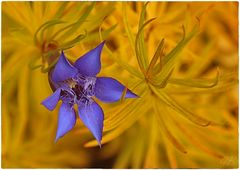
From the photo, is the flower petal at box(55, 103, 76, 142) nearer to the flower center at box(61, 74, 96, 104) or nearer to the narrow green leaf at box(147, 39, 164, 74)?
the flower center at box(61, 74, 96, 104)

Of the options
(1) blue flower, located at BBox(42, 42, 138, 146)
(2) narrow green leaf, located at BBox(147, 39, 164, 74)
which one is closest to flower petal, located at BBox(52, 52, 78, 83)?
(1) blue flower, located at BBox(42, 42, 138, 146)

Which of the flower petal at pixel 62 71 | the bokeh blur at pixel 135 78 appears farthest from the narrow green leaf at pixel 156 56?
the flower petal at pixel 62 71

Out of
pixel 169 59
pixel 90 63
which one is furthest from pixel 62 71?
pixel 169 59

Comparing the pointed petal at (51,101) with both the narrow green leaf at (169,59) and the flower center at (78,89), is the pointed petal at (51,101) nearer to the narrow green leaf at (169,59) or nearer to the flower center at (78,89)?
the flower center at (78,89)

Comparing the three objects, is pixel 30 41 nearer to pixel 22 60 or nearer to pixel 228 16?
pixel 22 60

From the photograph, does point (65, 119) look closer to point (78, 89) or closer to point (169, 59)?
point (78, 89)
